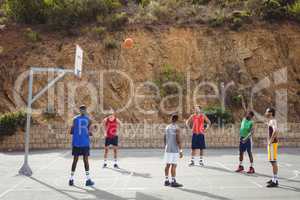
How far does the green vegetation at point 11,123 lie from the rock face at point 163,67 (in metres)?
5.19

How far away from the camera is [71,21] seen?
2964cm

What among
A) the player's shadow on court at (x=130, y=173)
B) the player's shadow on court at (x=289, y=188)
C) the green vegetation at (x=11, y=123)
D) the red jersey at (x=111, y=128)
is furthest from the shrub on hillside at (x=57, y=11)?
the player's shadow on court at (x=289, y=188)

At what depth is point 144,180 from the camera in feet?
36.1

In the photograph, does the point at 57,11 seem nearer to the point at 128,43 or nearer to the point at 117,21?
the point at 117,21

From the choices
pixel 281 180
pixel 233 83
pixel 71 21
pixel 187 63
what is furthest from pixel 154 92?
pixel 281 180

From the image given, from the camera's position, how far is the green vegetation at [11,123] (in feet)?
63.0

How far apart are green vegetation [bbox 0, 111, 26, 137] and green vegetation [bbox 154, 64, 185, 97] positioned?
9.62m

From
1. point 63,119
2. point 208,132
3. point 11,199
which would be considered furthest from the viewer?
point 63,119

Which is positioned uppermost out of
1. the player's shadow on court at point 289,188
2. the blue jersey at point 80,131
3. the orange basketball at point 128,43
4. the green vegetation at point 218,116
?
the orange basketball at point 128,43

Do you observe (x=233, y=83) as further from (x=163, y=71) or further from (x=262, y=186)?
(x=262, y=186)

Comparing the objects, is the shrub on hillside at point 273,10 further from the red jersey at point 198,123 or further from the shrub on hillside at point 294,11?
the red jersey at point 198,123

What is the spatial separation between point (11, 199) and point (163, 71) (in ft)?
63.2

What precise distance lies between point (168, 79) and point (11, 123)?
427 inches

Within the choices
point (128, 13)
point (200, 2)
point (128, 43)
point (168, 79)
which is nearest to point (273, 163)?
point (168, 79)
